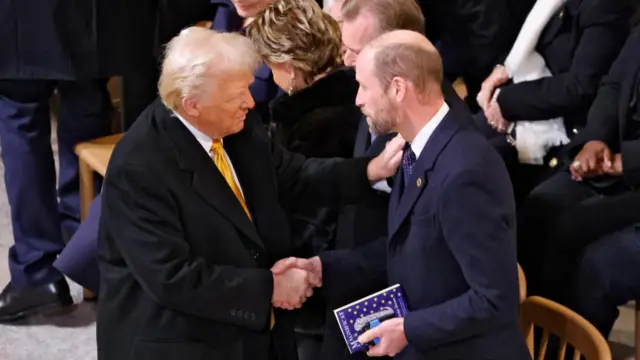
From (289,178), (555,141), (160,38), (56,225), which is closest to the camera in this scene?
(289,178)

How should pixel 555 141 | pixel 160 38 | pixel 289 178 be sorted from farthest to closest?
pixel 160 38, pixel 555 141, pixel 289 178

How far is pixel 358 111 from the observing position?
2393 millimetres

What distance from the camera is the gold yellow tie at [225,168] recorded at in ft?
→ 6.75

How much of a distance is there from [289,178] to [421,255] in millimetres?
533

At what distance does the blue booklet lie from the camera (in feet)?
6.33

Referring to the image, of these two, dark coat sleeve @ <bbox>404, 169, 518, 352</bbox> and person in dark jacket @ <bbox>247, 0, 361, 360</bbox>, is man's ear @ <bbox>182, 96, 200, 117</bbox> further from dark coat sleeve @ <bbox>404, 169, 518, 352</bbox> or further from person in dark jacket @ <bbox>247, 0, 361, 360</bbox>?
dark coat sleeve @ <bbox>404, 169, 518, 352</bbox>

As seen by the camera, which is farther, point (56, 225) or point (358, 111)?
point (56, 225)

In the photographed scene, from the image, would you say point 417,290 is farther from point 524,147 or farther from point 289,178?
point 524,147

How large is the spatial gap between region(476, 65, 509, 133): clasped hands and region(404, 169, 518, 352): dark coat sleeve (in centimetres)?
141

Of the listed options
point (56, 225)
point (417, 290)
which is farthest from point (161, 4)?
point (417, 290)

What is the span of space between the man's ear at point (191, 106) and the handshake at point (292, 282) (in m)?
0.40

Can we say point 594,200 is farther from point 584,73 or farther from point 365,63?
point 365,63

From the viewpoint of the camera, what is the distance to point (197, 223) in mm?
1974

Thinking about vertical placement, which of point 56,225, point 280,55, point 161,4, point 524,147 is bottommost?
point 56,225
